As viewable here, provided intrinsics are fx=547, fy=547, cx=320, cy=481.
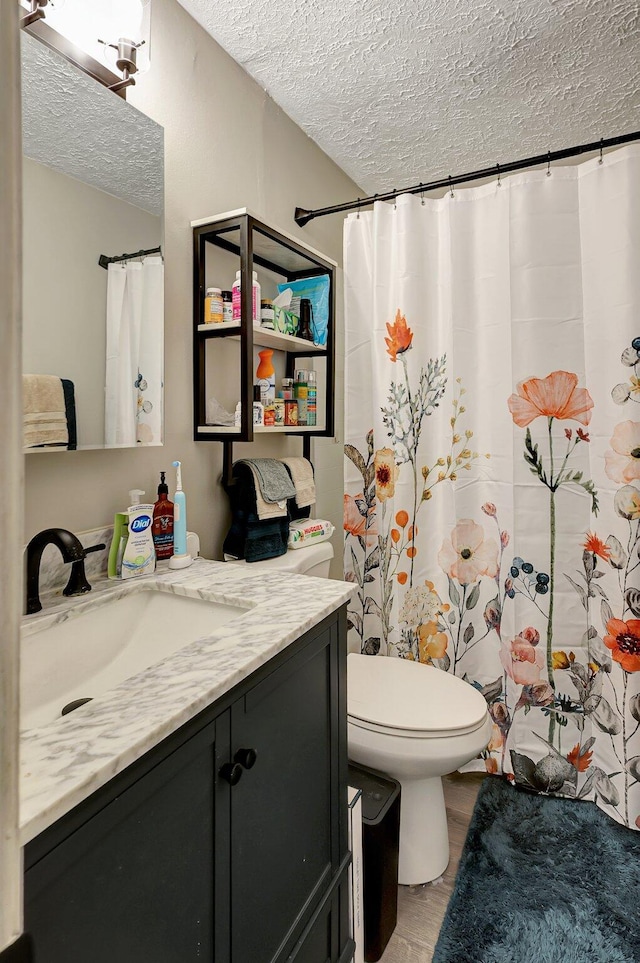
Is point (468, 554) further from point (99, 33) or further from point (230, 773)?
point (99, 33)

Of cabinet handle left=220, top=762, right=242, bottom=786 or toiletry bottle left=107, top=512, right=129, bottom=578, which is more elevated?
toiletry bottle left=107, top=512, right=129, bottom=578

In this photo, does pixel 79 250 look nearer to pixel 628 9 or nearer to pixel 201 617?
pixel 201 617

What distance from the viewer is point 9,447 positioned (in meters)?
0.20

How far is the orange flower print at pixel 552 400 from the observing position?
1.67 meters

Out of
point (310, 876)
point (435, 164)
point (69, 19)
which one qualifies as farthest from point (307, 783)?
point (435, 164)

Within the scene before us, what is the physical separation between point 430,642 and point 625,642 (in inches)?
23.9

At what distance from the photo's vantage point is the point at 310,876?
3.38 feet

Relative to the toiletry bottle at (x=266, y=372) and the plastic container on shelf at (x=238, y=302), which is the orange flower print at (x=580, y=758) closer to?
the toiletry bottle at (x=266, y=372)

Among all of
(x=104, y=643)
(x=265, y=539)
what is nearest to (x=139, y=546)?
(x=104, y=643)

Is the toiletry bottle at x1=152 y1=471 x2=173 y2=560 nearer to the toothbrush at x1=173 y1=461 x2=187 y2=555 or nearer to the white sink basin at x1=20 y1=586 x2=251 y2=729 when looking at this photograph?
the toothbrush at x1=173 y1=461 x2=187 y2=555

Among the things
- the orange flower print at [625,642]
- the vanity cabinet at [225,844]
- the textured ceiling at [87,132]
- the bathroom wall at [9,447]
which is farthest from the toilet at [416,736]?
the bathroom wall at [9,447]

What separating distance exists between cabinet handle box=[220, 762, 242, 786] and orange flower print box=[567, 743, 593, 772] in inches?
55.7

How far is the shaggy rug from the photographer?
127 centimetres

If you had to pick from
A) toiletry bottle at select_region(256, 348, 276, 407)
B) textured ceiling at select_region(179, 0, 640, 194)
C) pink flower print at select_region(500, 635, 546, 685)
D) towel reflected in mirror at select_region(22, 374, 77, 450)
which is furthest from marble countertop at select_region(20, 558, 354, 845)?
textured ceiling at select_region(179, 0, 640, 194)
